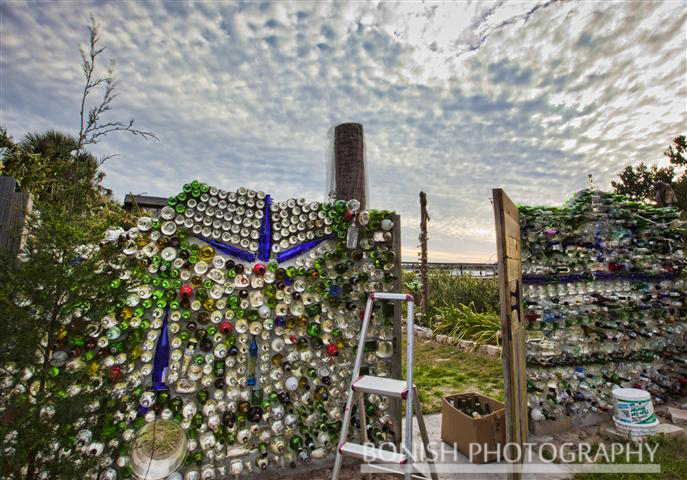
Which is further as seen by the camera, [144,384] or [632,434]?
[632,434]

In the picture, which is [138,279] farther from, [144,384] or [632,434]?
[632,434]

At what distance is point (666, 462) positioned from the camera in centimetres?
298

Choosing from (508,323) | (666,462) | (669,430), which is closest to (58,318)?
(508,323)

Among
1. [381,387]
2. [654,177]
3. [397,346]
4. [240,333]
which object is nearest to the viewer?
[381,387]

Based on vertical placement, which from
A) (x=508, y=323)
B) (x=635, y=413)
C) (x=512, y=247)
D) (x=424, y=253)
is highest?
(x=424, y=253)

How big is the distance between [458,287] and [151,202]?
10657 millimetres

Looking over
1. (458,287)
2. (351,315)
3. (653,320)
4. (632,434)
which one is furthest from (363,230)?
(458,287)

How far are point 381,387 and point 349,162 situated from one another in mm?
1785

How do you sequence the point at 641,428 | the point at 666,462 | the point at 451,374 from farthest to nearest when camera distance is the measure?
the point at 451,374 < the point at 641,428 < the point at 666,462

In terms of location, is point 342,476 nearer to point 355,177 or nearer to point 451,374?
point 355,177

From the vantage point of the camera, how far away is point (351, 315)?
3027 millimetres

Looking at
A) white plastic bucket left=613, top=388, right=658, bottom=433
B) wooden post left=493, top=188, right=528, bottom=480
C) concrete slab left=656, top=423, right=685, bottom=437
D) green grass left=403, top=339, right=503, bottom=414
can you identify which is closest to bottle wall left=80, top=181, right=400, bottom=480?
wooden post left=493, top=188, right=528, bottom=480

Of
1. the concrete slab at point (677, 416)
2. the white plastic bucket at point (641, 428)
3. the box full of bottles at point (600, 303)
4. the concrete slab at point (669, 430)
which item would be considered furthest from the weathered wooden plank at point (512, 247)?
the concrete slab at point (677, 416)

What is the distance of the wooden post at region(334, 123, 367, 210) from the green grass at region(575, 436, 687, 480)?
115 inches
